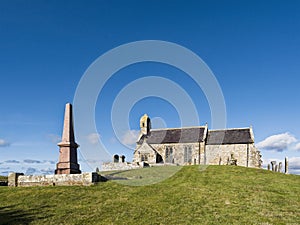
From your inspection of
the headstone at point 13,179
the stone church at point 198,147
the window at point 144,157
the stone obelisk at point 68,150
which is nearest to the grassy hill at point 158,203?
the headstone at point 13,179

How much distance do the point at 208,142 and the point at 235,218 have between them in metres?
40.0

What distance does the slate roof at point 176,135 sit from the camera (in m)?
53.3

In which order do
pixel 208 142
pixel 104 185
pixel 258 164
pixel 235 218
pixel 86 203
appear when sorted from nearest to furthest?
1. pixel 235 218
2. pixel 86 203
3. pixel 104 185
4. pixel 258 164
5. pixel 208 142

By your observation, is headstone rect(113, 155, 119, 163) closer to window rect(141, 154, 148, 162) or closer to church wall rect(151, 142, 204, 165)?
window rect(141, 154, 148, 162)

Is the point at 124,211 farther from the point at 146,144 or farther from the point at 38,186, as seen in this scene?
the point at 146,144

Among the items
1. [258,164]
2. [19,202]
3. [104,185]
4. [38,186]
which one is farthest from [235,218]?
[258,164]

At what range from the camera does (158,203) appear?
15.0 meters

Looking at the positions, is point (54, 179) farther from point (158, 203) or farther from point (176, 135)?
point (176, 135)

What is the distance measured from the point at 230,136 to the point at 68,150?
3548 centimetres

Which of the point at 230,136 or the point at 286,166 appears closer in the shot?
the point at 286,166

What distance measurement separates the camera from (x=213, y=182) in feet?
68.8

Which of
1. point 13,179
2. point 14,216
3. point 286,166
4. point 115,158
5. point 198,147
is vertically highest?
point 198,147

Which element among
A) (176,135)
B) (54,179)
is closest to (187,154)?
(176,135)

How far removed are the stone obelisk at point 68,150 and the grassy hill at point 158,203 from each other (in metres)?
2.94
